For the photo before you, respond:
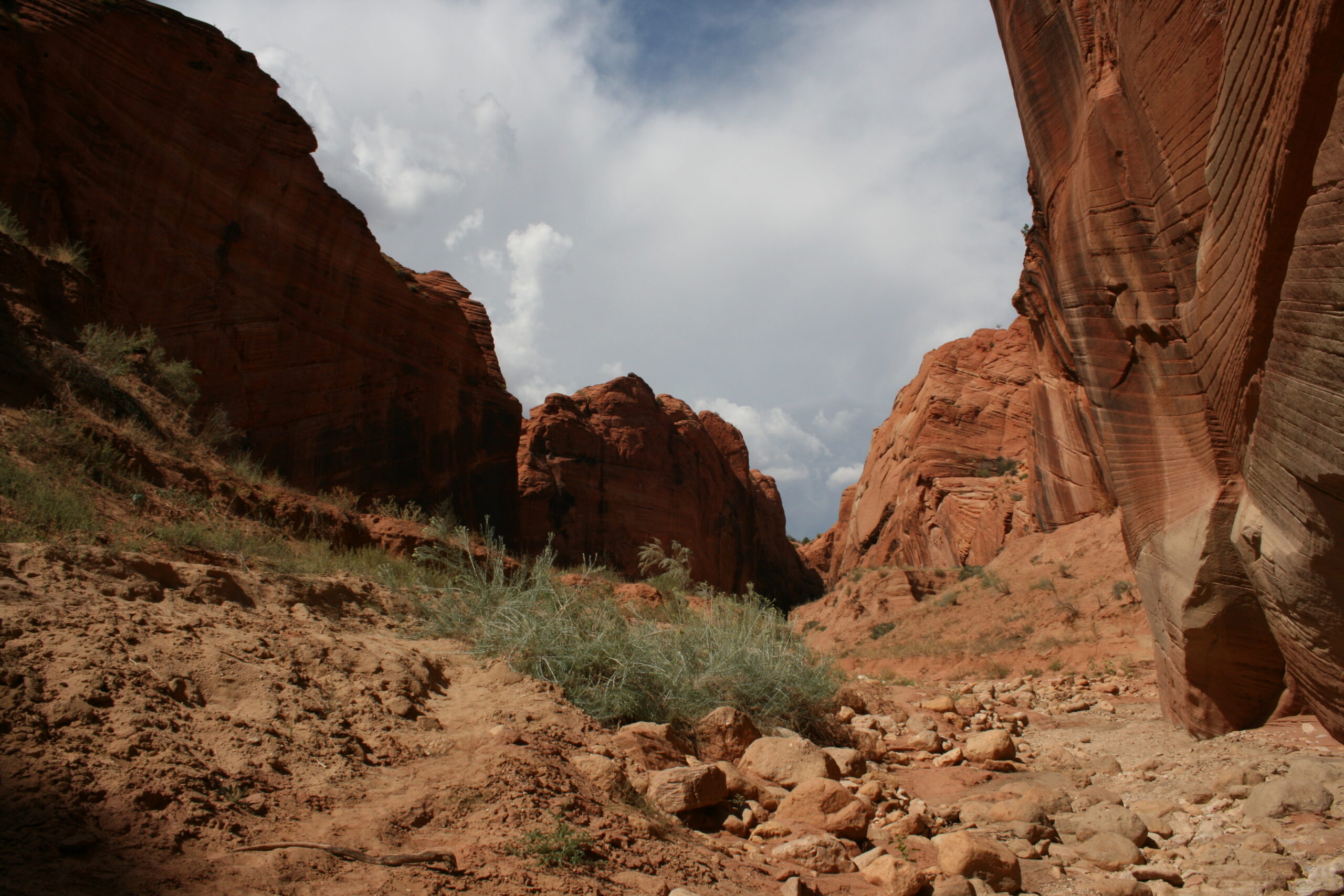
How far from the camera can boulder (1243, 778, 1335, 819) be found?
3.68 m

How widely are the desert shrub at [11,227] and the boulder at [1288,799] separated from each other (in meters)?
16.1

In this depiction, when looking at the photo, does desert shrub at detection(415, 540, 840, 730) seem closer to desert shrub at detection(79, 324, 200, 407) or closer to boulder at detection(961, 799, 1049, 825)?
boulder at detection(961, 799, 1049, 825)

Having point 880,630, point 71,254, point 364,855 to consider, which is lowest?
point 364,855

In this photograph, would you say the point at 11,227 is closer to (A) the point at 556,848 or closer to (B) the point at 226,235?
(B) the point at 226,235

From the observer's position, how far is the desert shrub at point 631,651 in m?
5.38

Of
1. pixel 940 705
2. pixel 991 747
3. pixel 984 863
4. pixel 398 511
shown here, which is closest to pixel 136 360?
pixel 398 511

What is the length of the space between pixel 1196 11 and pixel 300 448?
22.9 meters

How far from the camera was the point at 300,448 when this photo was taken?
22.0 m

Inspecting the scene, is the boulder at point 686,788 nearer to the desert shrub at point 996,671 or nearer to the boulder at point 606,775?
the boulder at point 606,775

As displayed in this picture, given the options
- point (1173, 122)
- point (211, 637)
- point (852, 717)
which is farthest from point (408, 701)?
point (1173, 122)

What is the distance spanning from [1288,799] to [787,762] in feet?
8.66

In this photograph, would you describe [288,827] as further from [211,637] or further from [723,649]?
[723,649]

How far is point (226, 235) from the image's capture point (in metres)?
20.5

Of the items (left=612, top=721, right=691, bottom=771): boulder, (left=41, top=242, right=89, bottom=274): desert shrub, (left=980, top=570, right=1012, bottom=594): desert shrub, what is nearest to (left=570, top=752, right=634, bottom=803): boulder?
(left=612, top=721, right=691, bottom=771): boulder
